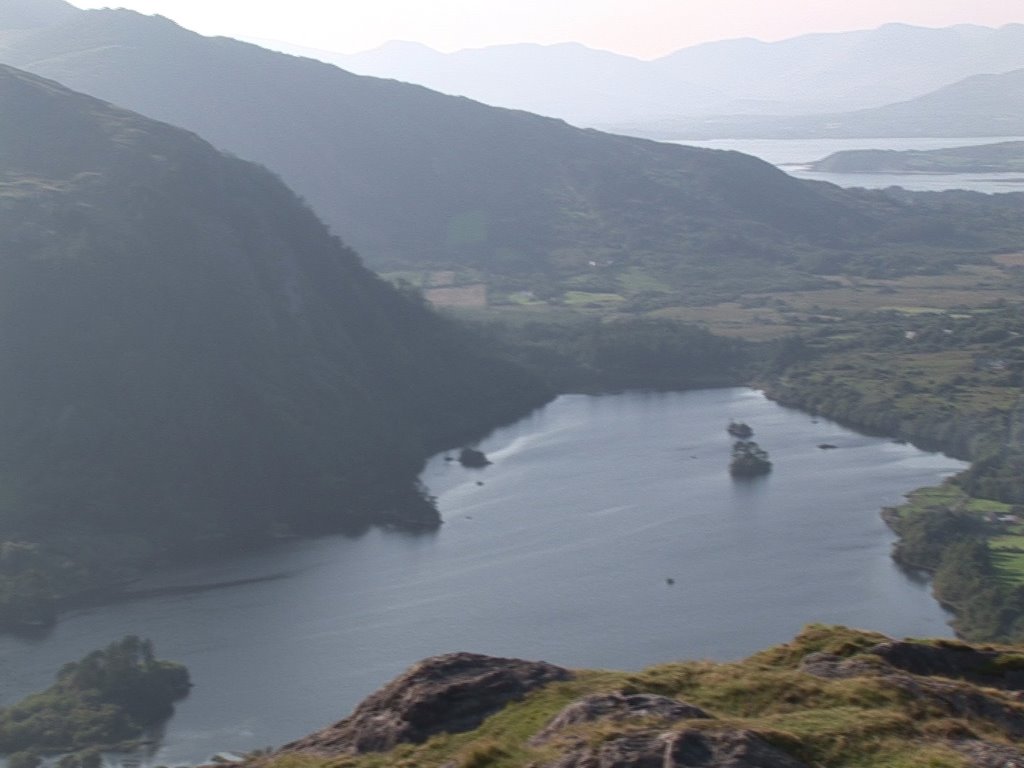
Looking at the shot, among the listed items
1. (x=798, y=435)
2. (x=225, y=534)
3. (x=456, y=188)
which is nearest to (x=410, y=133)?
(x=456, y=188)

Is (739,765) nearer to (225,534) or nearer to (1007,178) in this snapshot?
(225,534)

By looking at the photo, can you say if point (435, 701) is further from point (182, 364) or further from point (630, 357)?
point (630, 357)

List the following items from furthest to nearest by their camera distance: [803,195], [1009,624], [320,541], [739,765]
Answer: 1. [803,195]
2. [320,541]
3. [1009,624]
4. [739,765]

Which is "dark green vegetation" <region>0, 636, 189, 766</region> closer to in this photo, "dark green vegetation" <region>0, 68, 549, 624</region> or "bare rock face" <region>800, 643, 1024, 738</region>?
"dark green vegetation" <region>0, 68, 549, 624</region>

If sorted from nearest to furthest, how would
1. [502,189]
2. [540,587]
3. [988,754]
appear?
[988,754]
[540,587]
[502,189]

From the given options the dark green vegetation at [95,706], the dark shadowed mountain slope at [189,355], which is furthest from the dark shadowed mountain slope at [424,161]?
the dark green vegetation at [95,706]

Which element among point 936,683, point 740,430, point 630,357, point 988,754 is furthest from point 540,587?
point 630,357

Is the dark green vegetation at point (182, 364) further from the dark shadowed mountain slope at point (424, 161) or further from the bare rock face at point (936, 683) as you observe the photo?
the dark shadowed mountain slope at point (424, 161)
